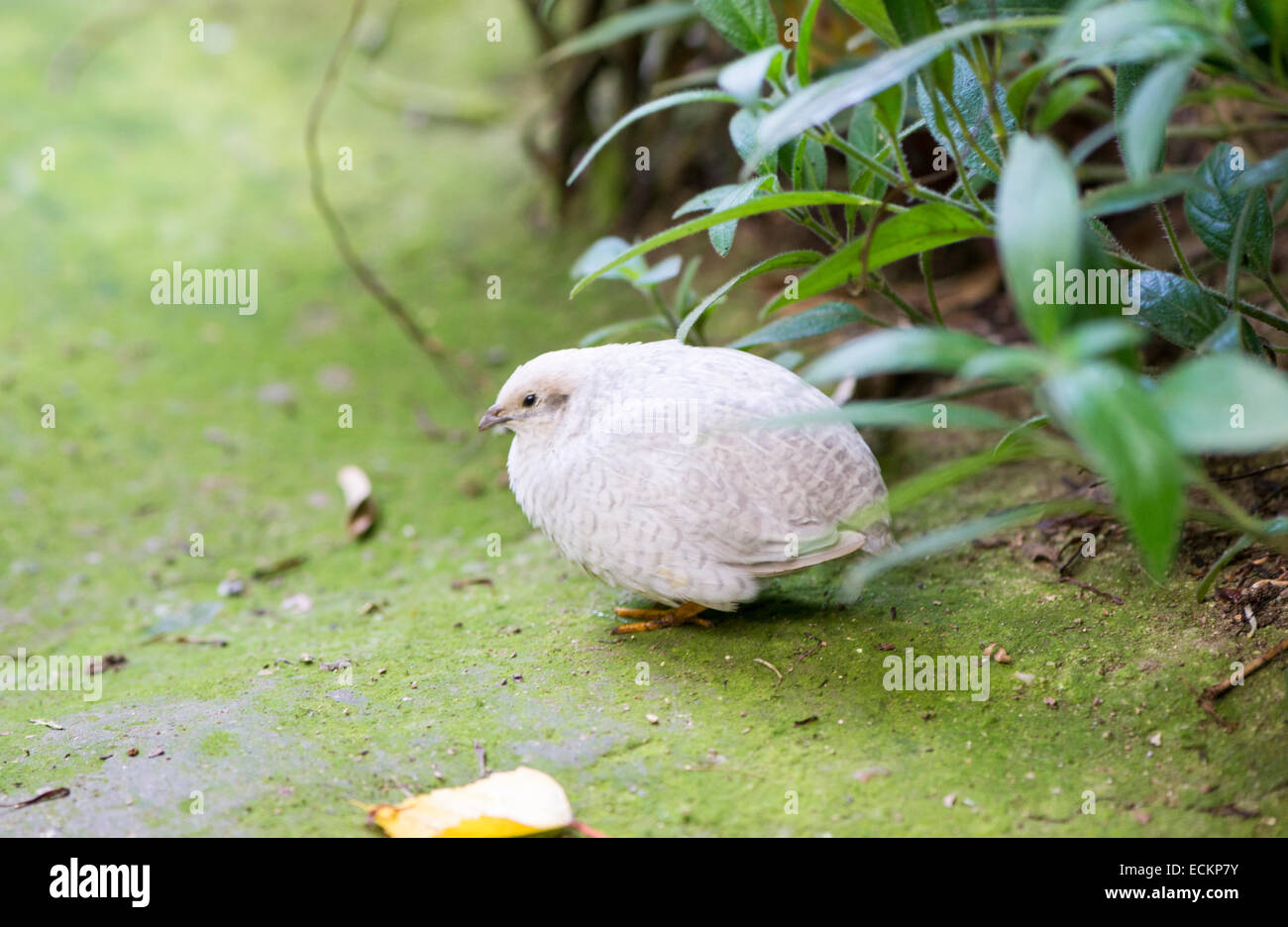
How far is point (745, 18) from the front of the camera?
8.74ft

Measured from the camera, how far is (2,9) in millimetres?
7379

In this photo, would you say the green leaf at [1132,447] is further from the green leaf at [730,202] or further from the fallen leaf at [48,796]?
the fallen leaf at [48,796]

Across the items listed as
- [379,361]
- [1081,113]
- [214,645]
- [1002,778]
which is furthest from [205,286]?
[1002,778]

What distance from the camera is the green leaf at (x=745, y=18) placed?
2.65 m

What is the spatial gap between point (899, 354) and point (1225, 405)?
47 cm

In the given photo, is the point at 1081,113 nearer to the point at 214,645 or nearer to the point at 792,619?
the point at 792,619

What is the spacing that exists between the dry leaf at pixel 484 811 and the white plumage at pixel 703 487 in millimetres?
745

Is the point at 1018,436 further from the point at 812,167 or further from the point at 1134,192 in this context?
the point at 812,167

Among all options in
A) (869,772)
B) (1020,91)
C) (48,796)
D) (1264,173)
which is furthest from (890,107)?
(48,796)

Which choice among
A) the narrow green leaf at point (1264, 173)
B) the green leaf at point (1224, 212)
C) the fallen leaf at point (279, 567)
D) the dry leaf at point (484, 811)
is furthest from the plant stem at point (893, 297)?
the fallen leaf at point (279, 567)

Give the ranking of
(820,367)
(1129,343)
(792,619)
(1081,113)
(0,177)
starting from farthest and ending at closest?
(0,177) → (1081,113) → (792,619) → (1129,343) → (820,367)

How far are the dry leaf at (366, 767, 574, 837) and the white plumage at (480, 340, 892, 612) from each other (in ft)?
2.44

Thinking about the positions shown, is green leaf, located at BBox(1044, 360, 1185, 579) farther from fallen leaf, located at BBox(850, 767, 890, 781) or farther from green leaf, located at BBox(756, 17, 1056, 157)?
fallen leaf, located at BBox(850, 767, 890, 781)

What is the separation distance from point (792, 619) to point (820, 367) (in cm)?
155
